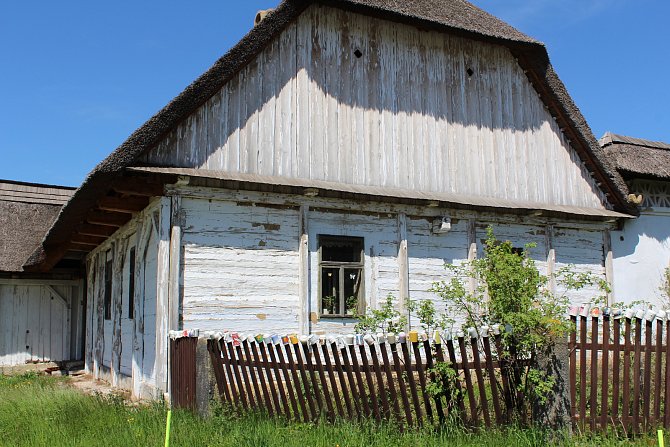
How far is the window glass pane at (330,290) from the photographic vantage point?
10.8 m

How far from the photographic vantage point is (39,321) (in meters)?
17.3

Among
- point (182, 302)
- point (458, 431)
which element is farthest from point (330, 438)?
point (182, 302)

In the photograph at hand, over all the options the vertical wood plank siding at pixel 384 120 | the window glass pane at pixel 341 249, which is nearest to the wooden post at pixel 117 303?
the vertical wood plank siding at pixel 384 120

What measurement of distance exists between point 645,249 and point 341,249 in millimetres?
6654

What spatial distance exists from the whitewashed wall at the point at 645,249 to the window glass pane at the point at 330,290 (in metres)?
5.90

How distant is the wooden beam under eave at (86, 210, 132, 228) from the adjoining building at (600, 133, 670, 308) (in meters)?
9.29

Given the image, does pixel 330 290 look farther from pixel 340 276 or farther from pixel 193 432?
pixel 193 432

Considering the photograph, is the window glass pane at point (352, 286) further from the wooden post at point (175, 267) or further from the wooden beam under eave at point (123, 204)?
the wooden beam under eave at point (123, 204)

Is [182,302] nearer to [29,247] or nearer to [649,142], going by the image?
[29,247]

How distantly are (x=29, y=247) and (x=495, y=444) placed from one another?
46.9ft

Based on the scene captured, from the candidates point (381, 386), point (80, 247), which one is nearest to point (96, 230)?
point (80, 247)

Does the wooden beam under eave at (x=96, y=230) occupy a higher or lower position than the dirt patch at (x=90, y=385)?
higher

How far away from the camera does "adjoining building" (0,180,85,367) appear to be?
16.8m

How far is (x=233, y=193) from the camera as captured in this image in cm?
1024
